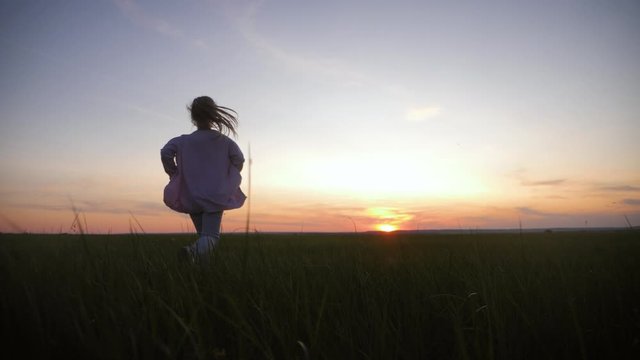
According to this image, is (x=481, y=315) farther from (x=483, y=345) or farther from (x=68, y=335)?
(x=68, y=335)

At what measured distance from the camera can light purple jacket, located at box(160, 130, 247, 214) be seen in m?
5.88

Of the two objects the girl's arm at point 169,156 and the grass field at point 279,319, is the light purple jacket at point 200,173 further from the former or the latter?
the grass field at point 279,319

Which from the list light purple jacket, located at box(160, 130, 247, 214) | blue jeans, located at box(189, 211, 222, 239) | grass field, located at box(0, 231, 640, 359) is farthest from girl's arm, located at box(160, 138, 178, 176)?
grass field, located at box(0, 231, 640, 359)

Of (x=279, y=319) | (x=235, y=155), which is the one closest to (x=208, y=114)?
(x=235, y=155)

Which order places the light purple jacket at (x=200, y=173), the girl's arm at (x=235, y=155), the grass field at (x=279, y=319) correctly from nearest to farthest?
1. the grass field at (x=279, y=319)
2. the light purple jacket at (x=200, y=173)
3. the girl's arm at (x=235, y=155)

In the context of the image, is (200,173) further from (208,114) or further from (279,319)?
(279,319)

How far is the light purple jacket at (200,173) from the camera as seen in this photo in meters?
5.88

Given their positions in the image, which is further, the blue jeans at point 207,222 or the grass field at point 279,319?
the blue jeans at point 207,222

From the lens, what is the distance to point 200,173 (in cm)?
597

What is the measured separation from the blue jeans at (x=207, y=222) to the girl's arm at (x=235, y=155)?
0.84 metres

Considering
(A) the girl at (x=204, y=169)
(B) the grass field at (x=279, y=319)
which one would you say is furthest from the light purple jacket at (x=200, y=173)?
(B) the grass field at (x=279, y=319)

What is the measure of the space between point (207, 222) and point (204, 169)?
31.5 inches

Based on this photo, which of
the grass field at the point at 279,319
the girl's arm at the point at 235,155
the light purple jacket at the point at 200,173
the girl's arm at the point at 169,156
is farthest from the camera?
the girl's arm at the point at 235,155

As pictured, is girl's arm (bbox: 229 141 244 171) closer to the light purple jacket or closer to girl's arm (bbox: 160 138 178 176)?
the light purple jacket
